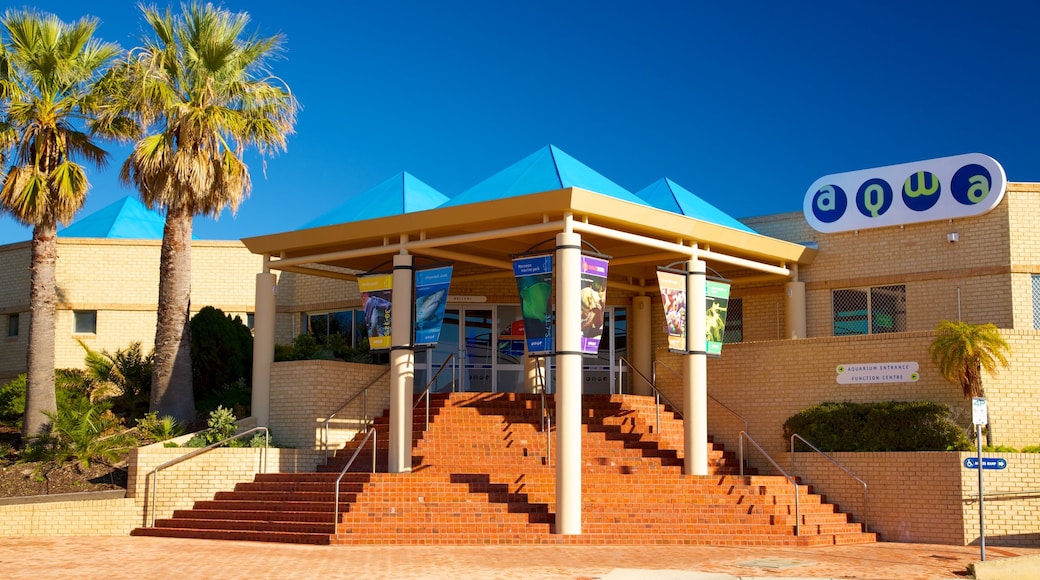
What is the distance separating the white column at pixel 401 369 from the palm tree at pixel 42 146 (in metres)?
8.05

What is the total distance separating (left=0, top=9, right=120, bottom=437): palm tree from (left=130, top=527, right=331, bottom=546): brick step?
5322mm

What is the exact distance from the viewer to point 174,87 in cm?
2539

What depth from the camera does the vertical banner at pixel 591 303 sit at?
64.0ft

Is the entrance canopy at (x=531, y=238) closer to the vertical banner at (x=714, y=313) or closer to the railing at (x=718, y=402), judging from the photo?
the vertical banner at (x=714, y=313)

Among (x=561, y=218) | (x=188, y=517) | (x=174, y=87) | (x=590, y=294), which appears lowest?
(x=188, y=517)

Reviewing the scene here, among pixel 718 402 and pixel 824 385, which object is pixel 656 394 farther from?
pixel 824 385

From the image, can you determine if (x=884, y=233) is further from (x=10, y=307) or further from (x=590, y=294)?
(x=10, y=307)

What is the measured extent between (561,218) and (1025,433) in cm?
971

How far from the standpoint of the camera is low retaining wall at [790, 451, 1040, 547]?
1958 cm

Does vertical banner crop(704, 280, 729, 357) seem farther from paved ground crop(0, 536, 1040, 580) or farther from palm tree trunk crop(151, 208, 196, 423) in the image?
palm tree trunk crop(151, 208, 196, 423)

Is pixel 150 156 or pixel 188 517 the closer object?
pixel 188 517

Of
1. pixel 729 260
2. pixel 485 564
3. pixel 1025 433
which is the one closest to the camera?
pixel 485 564

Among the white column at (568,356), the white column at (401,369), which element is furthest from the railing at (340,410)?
the white column at (568,356)

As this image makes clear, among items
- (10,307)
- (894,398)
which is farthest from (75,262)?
(894,398)
